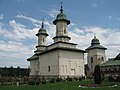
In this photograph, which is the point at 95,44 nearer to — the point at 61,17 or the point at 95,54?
the point at 95,54

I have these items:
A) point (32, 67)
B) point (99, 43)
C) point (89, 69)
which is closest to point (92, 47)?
point (99, 43)

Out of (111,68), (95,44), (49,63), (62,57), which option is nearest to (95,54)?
(95,44)

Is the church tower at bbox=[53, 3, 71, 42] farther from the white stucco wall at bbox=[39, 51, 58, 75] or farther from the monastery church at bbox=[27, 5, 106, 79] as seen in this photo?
the white stucco wall at bbox=[39, 51, 58, 75]

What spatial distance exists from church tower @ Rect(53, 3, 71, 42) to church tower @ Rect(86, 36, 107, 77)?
20422 millimetres

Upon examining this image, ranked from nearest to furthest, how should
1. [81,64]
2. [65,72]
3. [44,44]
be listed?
1. [65,72]
2. [81,64]
3. [44,44]

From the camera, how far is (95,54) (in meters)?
53.8

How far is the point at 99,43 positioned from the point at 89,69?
868 centimetres

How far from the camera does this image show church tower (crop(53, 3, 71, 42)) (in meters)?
35.2

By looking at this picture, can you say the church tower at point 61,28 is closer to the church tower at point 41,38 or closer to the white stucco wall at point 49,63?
the white stucco wall at point 49,63

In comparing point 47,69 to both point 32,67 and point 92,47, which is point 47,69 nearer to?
point 32,67

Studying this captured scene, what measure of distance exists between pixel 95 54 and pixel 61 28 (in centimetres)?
2158

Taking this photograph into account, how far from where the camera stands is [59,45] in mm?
34156

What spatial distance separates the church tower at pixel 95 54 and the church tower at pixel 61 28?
67.0 feet

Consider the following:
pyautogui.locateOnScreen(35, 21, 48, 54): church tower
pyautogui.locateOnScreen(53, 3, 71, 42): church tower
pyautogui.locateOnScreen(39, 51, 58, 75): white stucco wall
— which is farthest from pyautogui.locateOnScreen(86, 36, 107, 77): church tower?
pyautogui.locateOnScreen(53, 3, 71, 42): church tower
